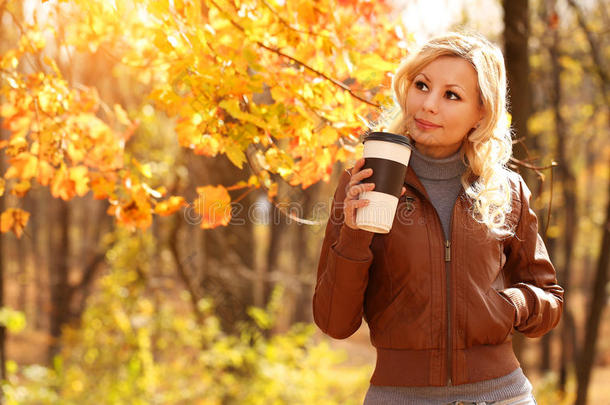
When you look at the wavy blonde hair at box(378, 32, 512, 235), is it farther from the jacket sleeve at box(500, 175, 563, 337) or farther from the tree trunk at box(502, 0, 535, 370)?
the tree trunk at box(502, 0, 535, 370)

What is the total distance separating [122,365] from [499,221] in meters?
6.96


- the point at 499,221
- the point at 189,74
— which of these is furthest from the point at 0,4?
the point at 499,221

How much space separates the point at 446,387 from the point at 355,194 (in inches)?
26.9

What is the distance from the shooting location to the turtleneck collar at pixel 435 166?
2.16 m

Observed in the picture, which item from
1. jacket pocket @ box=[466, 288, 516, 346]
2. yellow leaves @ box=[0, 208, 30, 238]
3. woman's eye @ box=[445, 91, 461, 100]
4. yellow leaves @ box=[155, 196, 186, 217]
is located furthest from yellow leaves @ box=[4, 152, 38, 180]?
jacket pocket @ box=[466, 288, 516, 346]

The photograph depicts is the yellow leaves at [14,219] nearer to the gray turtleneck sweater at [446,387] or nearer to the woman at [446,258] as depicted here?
the woman at [446,258]

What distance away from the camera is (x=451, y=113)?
2131mm

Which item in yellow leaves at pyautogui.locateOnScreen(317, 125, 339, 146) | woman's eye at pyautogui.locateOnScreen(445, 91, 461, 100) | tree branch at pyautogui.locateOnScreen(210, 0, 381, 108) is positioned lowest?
yellow leaves at pyautogui.locateOnScreen(317, 125, 339, 146)

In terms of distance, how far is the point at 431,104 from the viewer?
211 cm

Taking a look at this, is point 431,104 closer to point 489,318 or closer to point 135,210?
point 489,318

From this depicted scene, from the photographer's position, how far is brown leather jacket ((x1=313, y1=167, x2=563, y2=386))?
6.61 ft

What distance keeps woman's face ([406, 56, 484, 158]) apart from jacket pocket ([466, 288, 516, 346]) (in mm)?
527

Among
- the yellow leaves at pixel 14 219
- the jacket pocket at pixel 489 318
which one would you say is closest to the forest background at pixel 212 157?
the yellow leaves at pixel 14 219

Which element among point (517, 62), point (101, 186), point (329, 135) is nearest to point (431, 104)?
point (329, 135)
